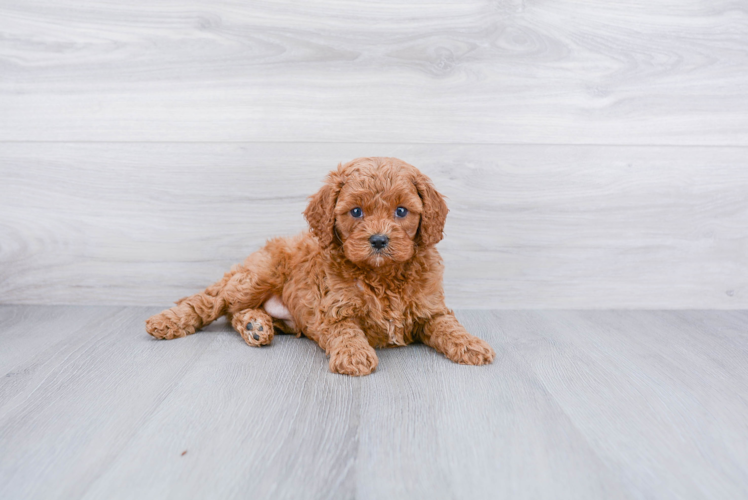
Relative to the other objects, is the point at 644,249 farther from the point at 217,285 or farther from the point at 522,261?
the point at 217,285

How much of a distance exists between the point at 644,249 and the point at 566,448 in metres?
1.74

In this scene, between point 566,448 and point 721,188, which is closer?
point 566,448

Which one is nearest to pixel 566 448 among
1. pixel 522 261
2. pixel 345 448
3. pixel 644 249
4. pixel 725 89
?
pixel 345 448

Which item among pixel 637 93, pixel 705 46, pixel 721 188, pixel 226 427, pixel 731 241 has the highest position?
pixel 705 46

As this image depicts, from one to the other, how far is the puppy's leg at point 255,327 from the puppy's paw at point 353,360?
1.21 feet

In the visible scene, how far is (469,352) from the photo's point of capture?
185cm

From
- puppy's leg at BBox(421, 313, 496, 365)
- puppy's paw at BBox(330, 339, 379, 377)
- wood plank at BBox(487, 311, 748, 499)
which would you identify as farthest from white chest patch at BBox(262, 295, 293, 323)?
wood plank at BBox(487, 311, 748, 499)

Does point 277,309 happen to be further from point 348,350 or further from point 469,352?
point 469,352

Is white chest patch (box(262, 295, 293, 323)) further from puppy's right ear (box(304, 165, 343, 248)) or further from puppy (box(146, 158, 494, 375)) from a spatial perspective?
puppy's right ear (box(304, 165, 343, 248))

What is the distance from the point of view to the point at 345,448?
1285 millimetres

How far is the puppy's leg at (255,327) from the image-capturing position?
6.67 ft

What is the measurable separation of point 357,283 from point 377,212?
30 cm

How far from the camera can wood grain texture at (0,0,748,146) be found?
8.16ft

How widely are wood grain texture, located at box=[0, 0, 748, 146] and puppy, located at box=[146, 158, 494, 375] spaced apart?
727mm
